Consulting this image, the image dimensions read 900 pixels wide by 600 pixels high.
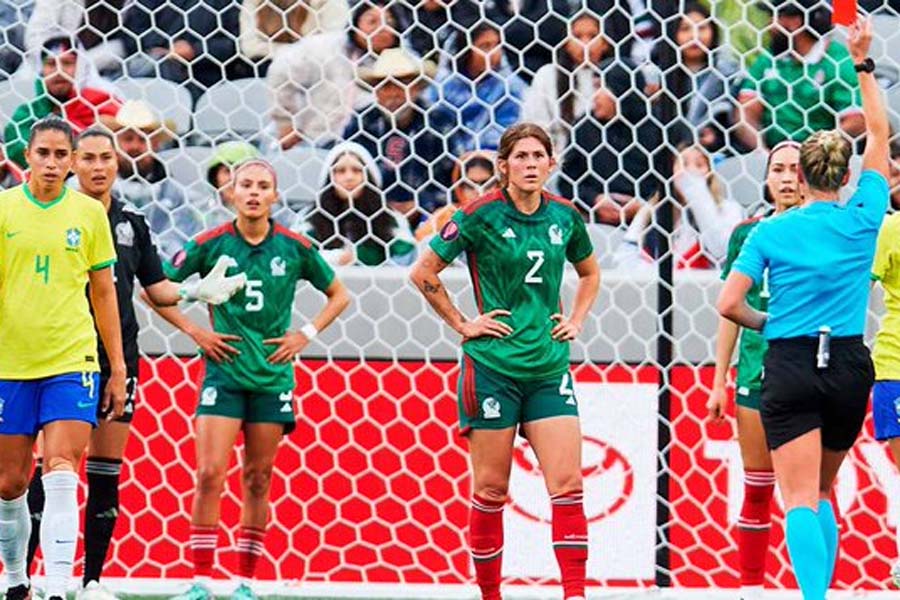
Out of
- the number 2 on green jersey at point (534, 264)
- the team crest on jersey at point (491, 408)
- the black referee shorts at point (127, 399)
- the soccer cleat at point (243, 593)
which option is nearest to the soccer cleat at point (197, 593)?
the soccer cleat at point (243, 593)

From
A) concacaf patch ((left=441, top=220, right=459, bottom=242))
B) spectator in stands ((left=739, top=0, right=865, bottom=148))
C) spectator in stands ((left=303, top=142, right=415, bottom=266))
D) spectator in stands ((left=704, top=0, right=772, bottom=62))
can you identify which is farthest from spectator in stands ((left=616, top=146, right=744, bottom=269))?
concacaf patch ((left=441, top=220, right=459, bottom=242))

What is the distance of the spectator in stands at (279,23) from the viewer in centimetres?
827


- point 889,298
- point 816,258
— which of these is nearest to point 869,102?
point 816,258

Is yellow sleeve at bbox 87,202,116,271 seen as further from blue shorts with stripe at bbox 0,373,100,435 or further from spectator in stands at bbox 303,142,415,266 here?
spectator in stands at bbox 303,142,415,266

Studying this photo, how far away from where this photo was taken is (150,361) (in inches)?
305

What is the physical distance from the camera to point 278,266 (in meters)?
7.24

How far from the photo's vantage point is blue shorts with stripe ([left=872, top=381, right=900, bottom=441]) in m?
6.73

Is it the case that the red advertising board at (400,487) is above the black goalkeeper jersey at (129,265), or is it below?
below

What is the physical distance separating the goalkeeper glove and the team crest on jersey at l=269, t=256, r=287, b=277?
0.17 meters

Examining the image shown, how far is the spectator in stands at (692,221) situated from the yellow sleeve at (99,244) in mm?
2221

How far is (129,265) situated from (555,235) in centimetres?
166

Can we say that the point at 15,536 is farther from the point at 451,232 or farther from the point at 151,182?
the point at 151,182

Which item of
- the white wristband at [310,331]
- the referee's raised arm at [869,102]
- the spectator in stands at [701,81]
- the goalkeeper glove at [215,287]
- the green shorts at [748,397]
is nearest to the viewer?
the referee's raised arm at [869,102]

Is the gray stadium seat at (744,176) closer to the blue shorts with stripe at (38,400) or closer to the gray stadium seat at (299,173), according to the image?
the gray stadium seat at (299,173)
